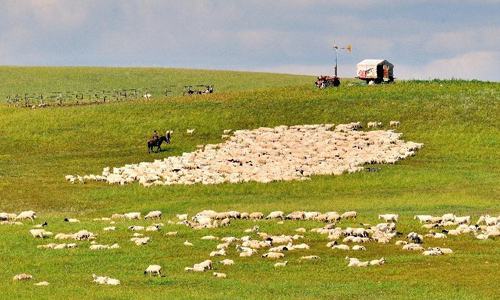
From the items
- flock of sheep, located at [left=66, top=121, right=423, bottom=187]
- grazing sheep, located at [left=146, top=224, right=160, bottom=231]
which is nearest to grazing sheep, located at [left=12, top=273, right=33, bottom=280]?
grazing sheep, located at [left=146, top=224, right=160, bottom=231]

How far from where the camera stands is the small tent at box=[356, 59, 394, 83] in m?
111

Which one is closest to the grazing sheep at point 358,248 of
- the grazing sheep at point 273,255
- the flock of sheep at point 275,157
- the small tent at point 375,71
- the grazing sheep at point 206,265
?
the grazing sheep at point 273,255

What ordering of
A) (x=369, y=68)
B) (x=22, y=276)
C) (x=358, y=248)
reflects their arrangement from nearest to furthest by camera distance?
(x=22, y=276)
(x=358, y=248)
(x=369, y=68)

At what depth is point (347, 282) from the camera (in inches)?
1213

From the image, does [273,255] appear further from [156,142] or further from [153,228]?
[156,142]

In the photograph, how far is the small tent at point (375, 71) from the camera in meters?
111

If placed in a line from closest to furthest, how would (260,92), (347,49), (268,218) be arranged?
1. (268,218)
2. (260,92)
3. (347,49)

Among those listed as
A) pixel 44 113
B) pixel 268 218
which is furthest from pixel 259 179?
pixel 44 113

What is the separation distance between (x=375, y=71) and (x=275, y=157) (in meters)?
43.3

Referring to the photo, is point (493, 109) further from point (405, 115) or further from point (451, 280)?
point (451, 280)

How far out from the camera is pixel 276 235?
40.9 meters

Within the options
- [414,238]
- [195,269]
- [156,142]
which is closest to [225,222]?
[414,238]

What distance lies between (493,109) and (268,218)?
47846 millimetres

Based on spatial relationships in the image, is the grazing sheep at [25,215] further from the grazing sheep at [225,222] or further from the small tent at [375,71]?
the small tent at [375,71]
